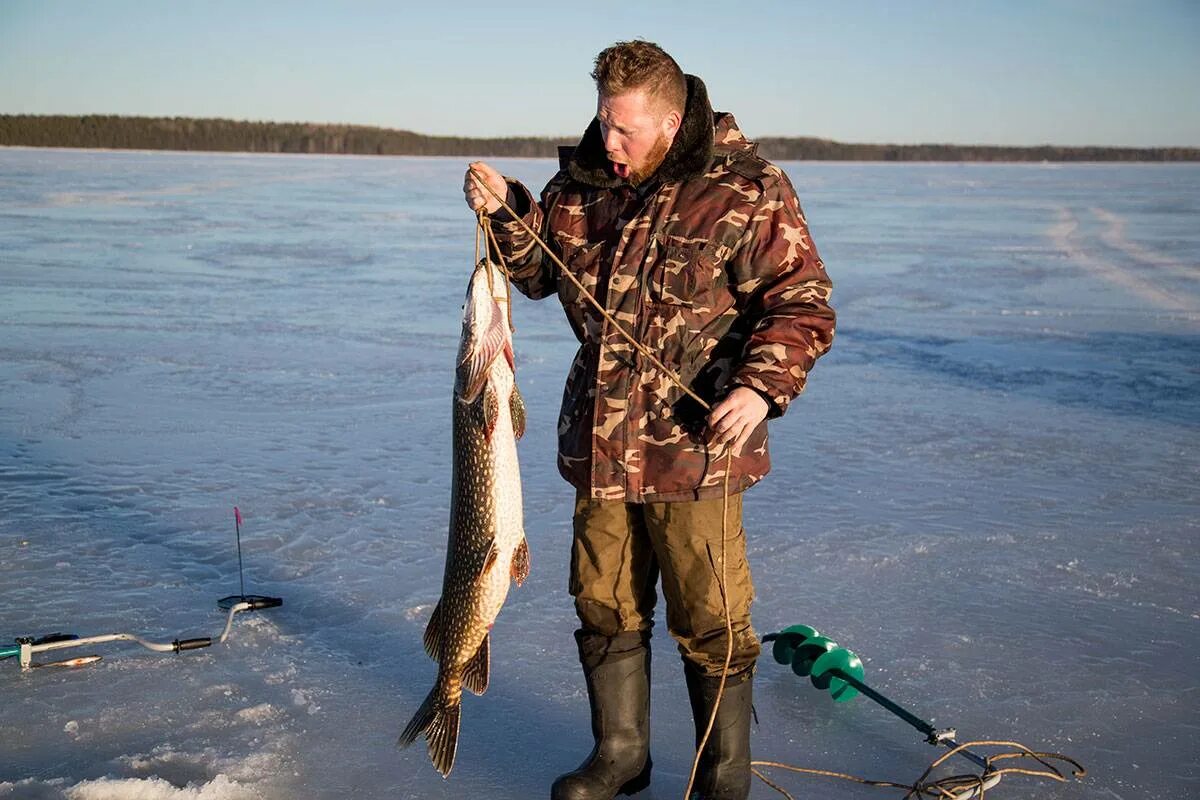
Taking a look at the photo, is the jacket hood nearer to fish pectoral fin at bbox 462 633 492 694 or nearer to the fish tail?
fish pectoral fin at bbox 462 633 492 694

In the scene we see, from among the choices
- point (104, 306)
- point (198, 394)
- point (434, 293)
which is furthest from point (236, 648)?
point (434, 293)

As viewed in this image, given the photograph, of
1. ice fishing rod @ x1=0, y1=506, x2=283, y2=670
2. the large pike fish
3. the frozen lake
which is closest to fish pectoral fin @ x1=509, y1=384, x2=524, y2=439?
the large pike fish

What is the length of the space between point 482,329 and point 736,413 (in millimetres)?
689

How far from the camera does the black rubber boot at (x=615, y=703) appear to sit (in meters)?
3.33

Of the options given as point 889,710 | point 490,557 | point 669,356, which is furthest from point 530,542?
point 669,356

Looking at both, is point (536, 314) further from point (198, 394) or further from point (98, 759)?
point (98, 759)

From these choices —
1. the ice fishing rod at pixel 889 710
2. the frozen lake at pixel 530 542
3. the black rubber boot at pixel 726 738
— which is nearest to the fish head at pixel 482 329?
the black rubber boot at pixel 726 738

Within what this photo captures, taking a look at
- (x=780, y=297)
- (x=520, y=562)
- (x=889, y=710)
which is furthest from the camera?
(x=889, y=710)

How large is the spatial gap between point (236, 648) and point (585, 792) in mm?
1713

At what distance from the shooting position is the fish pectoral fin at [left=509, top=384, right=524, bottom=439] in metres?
3.07

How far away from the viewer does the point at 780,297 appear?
3.07 metres

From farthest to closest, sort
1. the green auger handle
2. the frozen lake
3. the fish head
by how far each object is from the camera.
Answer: the green auger handle, the frozen lake, the fish head

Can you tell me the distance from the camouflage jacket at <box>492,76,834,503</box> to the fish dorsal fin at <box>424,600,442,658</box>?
0.56m

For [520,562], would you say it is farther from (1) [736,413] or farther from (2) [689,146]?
(2) [689,146]
